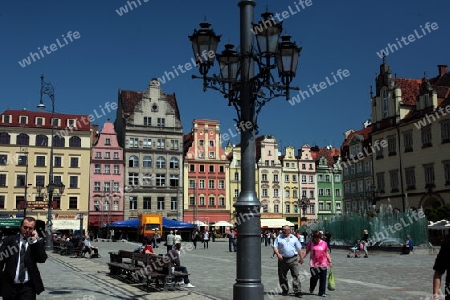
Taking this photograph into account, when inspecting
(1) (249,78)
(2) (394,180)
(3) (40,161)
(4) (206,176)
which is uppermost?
(3) (40,161)

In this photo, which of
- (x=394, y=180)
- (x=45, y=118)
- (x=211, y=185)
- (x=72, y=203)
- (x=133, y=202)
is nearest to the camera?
(x=394, y=180)

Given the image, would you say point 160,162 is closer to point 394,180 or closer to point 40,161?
point 40,161

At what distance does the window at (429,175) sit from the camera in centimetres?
4594

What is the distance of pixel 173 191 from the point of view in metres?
70.4

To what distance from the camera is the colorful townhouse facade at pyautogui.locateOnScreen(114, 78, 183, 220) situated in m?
68.8

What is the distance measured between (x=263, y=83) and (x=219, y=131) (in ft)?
213

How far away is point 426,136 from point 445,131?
268 cm

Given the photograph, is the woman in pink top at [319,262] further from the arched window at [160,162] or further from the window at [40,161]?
the arched window at [160,162]

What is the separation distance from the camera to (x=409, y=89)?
52500mm

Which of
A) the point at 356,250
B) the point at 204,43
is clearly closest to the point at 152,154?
the point at 356,250

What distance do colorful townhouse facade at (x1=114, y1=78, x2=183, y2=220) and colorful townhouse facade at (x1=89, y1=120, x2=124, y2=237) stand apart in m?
0.90

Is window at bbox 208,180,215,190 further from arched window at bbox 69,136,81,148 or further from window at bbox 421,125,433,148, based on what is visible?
window at bbox 421,125,433,148

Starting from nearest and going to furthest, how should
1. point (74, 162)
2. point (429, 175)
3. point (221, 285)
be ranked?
point (221, 285), point (429, 175), point (74, 162)

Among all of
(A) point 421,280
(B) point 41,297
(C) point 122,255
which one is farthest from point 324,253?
(C) point 122,255
